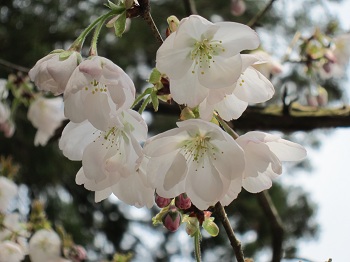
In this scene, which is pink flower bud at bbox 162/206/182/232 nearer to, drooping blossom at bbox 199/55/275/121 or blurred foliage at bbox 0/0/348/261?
drooping blossom at bbox 199/55/275/121

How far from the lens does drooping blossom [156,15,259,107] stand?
0.73 meters

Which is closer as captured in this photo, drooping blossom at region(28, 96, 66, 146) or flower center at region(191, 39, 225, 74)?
flower center at region(191, 39, 225, 74)

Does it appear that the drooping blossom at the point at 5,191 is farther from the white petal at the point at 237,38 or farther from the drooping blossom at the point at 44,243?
the white petal at the point at 237,38

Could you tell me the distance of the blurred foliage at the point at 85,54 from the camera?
133 inches

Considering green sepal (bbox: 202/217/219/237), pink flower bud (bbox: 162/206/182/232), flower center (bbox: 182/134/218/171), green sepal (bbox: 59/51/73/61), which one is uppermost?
green sepal (bbox: 59/51/73/61)

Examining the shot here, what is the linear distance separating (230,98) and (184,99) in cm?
10

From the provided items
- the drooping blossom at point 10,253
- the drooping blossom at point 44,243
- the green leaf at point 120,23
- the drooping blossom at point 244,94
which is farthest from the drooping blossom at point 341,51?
the green leaf at point 120,23

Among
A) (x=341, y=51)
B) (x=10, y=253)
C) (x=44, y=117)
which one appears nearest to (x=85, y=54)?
(x=44, y=117)

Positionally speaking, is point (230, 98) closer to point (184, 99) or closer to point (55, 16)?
point (184, 99)

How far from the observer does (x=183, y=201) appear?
79 cm

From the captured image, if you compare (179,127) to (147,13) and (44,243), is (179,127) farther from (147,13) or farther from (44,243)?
(44,243)

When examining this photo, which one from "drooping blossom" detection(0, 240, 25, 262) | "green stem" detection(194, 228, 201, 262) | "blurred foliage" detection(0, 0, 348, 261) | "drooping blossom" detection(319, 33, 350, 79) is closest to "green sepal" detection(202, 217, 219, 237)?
"green stem" detection(194, 228, 201, 262)

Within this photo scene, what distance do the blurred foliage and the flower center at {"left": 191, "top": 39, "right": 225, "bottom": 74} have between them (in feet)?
7.48

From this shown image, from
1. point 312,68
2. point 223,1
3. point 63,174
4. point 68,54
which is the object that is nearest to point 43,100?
point 312,68
